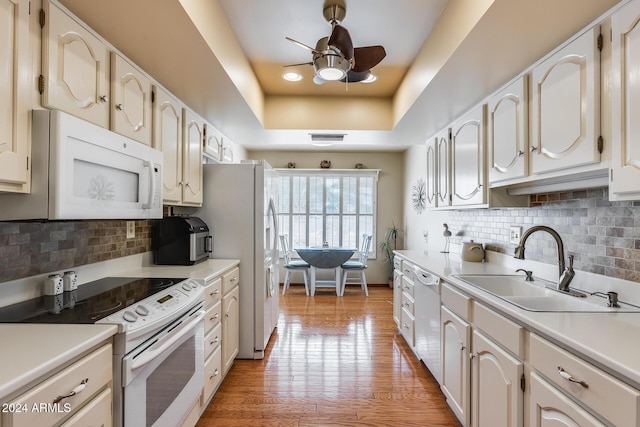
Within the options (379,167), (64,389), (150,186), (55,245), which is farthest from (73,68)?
(379,167)

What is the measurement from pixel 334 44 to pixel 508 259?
2.04 meters

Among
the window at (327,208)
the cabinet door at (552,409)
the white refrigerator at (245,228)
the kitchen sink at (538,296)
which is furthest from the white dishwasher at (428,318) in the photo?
the window at (327,208)

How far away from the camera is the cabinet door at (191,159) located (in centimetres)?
259

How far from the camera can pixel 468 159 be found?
2.66 meters

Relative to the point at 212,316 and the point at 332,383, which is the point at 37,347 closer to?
the point at 212,316

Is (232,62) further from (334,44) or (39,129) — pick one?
(39,129)

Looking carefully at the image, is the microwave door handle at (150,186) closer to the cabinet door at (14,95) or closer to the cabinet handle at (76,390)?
the cabinet door at (14,95)

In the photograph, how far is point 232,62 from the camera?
2.34 meters

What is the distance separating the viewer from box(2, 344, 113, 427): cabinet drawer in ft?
2.80

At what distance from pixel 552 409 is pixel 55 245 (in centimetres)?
233

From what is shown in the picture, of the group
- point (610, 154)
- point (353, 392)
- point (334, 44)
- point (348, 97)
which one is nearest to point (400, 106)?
point (348, 97)

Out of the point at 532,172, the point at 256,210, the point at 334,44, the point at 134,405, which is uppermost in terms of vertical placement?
the point at 334,44

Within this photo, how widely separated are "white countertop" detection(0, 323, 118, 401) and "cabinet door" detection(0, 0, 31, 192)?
497mm

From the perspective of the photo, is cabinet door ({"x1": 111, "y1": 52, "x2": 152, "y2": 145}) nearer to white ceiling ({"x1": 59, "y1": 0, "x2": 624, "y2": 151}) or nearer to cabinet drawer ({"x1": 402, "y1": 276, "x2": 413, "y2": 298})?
white ceiling ({"x1": 59, "y1": 0, "x2": 624, "y2": 151})
